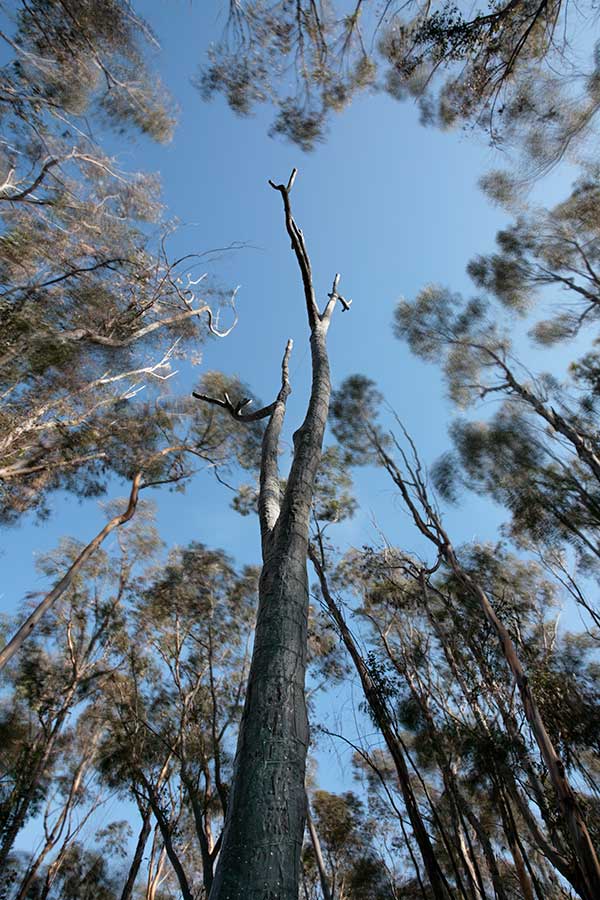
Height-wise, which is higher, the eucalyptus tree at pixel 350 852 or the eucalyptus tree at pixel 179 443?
the eucalyptus tree at pixel 179 443

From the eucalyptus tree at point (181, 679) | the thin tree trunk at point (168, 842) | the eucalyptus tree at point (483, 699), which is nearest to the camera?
the eucalyptus tree at point (483, 699)

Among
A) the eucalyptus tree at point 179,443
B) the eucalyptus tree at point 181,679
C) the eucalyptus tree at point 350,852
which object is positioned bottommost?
the eucalyptus tree at point 350,852

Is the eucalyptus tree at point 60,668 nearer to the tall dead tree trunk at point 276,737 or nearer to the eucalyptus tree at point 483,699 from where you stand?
the eucalyptus tree at point 483,699

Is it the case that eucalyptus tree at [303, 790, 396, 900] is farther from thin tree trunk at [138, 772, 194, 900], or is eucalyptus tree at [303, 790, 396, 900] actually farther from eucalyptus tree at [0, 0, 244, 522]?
eucalyptus tree at [0, 0, 244, 522]

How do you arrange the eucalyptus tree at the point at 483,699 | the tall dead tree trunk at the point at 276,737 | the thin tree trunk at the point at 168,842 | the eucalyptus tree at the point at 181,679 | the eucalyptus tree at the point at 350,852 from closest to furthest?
the tall dead tree trunk at the point at 276,737 < the eucalyptus tree at the point at 483,699 < the thin tree trunk at the point at 168,842 < the eucalyptus tree at the point at 181,679 < the eucalyptus tree at the point at 350,852

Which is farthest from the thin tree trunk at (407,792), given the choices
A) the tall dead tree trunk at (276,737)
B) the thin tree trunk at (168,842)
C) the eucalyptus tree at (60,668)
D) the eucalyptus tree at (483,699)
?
the eucalyptus tree at (60,668)

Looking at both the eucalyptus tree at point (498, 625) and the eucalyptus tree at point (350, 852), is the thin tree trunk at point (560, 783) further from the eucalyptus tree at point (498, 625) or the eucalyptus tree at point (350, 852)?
the eucalyptus tree at point (350, 852)

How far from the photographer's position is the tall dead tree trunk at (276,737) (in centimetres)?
94

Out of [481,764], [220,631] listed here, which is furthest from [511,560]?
[220,631]

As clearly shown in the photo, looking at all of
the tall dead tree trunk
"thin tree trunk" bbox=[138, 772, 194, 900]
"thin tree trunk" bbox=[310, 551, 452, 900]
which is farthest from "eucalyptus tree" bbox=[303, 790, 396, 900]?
the tall dead tree trunk

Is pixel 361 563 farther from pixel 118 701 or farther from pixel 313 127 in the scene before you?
pixel 313 127

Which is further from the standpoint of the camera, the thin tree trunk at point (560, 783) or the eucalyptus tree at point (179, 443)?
the eucalyptus tree at point (179, 443)

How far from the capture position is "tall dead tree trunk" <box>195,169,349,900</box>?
938 millimetres

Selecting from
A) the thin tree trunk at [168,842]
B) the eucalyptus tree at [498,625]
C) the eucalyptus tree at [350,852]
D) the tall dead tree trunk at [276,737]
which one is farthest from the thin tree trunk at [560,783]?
the eucalyptus tree at [350,852]
